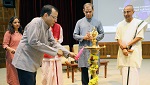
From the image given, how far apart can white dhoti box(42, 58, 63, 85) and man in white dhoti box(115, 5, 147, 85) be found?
37.0 inches

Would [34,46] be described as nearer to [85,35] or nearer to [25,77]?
[25,77]

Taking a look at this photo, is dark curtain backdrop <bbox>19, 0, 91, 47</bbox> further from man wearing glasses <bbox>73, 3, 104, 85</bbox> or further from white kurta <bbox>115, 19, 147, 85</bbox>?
white kurta <bbox>115, 19, 147, 85</bbox>

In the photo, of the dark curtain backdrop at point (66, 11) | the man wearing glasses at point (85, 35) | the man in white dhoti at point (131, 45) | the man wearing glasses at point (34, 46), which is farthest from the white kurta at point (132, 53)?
the dark curtain backdrop at point (66, 11)

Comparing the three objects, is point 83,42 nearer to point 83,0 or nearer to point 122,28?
point 122,28

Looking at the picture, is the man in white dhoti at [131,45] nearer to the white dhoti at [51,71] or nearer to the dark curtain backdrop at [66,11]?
the white dhoti at [51,71]

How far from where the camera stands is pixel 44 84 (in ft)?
11.7

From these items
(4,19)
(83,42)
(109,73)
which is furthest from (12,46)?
(4,19)

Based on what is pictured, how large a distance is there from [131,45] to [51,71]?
1210 millimetres

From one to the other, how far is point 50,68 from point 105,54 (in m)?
5.30

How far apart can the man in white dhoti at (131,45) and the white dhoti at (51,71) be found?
3.09 feet

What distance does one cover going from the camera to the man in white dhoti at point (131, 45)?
10.1 ft

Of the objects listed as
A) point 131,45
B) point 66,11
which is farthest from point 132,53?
point 66,11

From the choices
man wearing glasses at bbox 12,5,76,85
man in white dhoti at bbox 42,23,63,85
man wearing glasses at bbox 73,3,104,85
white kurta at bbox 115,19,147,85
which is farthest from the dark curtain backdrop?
man wearing glasses at bbox 12,5,76,85

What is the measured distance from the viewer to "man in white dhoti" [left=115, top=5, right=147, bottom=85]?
3.08m
